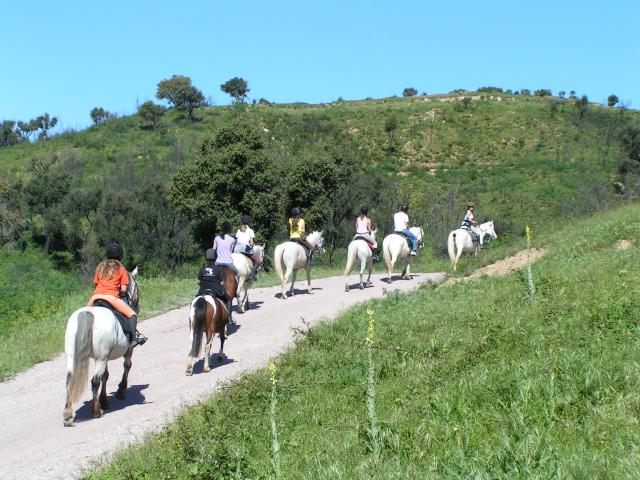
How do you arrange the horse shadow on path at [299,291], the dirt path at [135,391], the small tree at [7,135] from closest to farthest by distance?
the dirt path at [135,391]
the horse shadow on path at [299,291]
the small tree at [7,135]

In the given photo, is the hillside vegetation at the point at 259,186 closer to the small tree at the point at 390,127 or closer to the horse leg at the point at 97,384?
the small tree at the point at 390,127

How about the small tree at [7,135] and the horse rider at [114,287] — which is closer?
the horse rider at [114,287]

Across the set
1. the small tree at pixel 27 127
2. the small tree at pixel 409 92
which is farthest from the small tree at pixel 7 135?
the small tree at pixel 409 92

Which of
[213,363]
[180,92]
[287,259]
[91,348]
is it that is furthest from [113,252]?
[180,92]

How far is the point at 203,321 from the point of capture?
498 inches

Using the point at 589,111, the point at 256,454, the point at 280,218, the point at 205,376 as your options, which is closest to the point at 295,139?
the point at 280,218

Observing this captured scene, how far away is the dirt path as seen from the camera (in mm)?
8961

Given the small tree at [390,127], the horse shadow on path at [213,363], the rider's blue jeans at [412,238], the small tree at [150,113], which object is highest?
the small tree at [150,113]

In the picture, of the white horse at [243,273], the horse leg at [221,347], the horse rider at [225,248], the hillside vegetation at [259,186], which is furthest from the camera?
the hillside vegetation at [259,186]

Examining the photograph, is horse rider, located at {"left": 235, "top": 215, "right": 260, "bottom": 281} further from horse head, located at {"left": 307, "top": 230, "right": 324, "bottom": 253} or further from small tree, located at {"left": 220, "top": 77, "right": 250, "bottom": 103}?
small tree, located at {"left": 220, "top": 77, "right": 250, "bottom": 103}

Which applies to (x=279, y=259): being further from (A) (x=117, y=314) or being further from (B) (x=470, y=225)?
(B) (x=470, y=225)

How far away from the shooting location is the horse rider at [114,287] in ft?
37.0

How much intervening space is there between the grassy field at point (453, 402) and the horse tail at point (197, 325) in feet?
5.30

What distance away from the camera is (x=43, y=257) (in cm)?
5131
